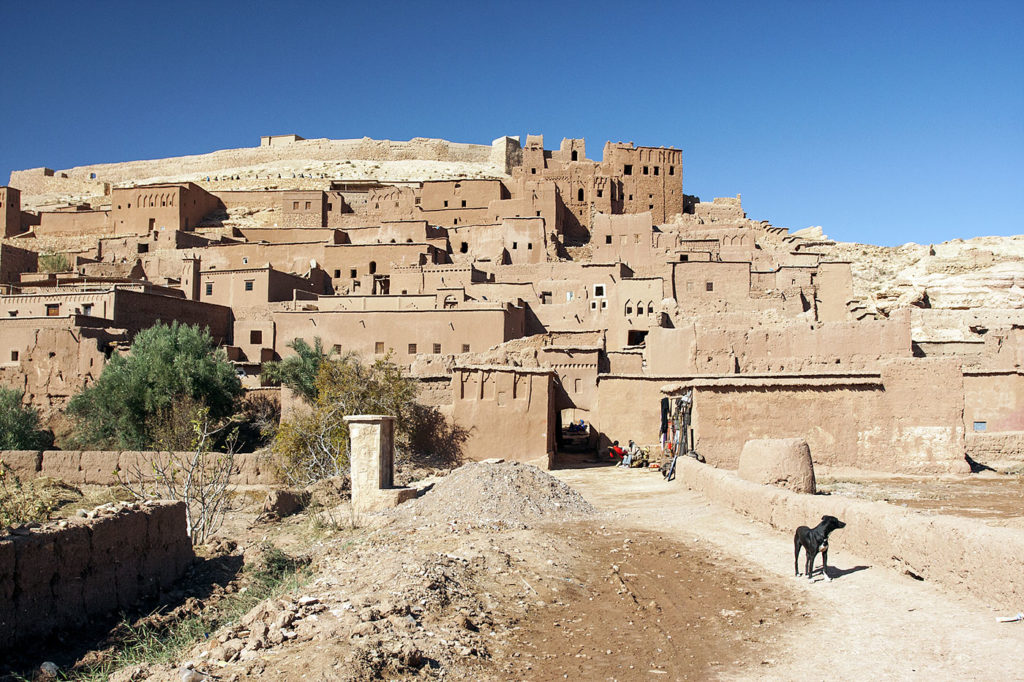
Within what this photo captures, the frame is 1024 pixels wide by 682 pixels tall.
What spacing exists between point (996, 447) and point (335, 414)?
14.8 metres

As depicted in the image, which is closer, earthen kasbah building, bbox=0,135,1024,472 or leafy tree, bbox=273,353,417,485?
earthen kasbah building, bbox=0,135,1024,472

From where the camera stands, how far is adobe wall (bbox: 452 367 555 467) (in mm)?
18234

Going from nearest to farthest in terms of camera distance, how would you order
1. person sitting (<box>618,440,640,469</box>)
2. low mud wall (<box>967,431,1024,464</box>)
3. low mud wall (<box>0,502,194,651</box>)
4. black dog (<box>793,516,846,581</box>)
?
black dog (<box>793,516,846,581</box>) < low mud wall (<box>0,502,194,651</box>) < low mud wall (<box>967,431,1024,464</box>) < person sitting (<box>618,440,640,469</box>)

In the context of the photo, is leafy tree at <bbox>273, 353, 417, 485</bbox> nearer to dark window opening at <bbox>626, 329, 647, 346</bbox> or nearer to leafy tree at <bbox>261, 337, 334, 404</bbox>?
leafy tree at <bbox>261, 337, 334, 404</bbox>

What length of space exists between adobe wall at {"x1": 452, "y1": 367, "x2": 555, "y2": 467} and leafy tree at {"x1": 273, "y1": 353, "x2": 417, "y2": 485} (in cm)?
147

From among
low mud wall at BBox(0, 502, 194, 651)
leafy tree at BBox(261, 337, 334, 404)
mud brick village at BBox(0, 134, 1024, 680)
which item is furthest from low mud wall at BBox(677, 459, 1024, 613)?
leafy tree at BBox(261, 337, 334, 404)

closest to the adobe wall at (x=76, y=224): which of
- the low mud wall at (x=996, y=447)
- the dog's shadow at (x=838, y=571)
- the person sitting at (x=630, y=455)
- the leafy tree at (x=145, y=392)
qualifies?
the leafy tree at (x=145, y=392)

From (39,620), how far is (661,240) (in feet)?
105

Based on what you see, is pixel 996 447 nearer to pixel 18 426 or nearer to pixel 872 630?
pixel 872 630

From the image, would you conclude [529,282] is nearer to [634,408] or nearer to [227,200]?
[634,408]

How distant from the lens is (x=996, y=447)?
1642 cm

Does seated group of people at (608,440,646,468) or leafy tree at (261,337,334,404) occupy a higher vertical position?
leafy tree at (261,337,334,404)

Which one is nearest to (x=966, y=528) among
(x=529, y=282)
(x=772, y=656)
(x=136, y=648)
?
(x=772, y=656)

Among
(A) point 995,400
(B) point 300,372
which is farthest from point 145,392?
(A) point 995,400
